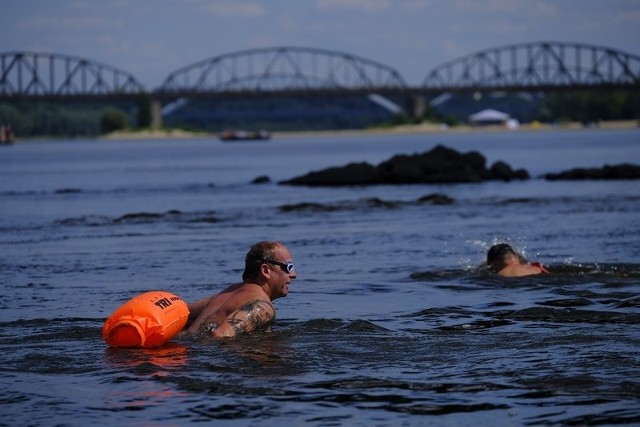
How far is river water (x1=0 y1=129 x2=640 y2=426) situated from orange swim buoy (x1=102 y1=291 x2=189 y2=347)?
0.18m

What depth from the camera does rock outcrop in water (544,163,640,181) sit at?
5509 centimetres

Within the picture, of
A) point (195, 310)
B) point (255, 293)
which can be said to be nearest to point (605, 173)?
point (195, 310)

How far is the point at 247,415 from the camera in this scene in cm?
1035

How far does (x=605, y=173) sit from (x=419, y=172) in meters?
7.37

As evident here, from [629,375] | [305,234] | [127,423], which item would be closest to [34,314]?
[127,423]

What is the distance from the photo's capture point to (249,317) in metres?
13.1

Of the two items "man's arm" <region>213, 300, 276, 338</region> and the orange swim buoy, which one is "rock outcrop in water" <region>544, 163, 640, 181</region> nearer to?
"man's arm" <region>213, 300, 276, 338</region>

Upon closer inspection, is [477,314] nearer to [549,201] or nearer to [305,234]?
[305,234]

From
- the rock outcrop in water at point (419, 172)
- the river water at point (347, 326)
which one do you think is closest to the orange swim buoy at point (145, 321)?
the river water at point (347, 326)

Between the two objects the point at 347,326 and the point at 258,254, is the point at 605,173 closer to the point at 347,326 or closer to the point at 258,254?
the point at 347,326

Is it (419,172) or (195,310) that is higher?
(419,172)

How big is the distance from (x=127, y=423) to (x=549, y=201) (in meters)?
31.9

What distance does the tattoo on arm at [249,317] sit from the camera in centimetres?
1314

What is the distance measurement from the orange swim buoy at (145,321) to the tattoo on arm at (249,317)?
0.49 metres
